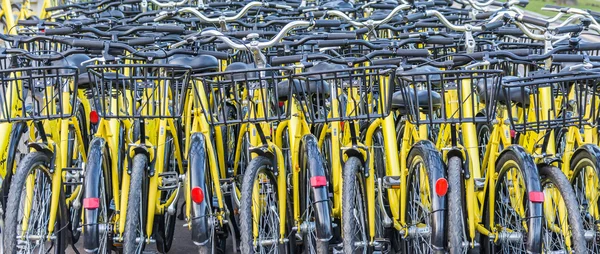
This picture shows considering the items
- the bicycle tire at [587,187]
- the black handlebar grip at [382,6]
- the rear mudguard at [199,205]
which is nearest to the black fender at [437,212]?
the bicycle tire at [587,187]

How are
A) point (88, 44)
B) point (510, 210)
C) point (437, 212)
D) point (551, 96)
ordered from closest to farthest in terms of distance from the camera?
point (551, 96) < point (437, 212) < point (510, 210) < point (88, 44)

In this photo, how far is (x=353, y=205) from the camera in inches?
184

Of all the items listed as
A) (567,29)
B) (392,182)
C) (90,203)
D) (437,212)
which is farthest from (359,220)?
(567,29)

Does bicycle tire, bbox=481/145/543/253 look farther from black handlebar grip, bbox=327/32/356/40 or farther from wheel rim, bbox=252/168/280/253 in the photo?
black handlebar grip, bbox=327/32/356/40

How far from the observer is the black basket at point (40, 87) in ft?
15.0

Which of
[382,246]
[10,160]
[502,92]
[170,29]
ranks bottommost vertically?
[382,246]

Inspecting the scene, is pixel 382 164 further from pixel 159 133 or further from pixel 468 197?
pixel 159 133

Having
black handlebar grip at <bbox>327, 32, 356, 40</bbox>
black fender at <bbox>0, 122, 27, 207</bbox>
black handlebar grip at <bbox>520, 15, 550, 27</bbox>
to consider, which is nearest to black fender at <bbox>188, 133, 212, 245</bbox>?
black fender at <bbox>0, 122, 27, 207</bbox>

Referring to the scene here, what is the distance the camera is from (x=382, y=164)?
5590 millimetres

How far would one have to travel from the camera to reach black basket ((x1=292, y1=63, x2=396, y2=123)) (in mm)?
4660

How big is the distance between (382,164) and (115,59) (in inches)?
66.0

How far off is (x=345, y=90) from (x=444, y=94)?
1018 millimetres

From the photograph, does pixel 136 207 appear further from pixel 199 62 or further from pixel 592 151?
pixel 592 151

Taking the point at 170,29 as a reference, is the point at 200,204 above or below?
below
